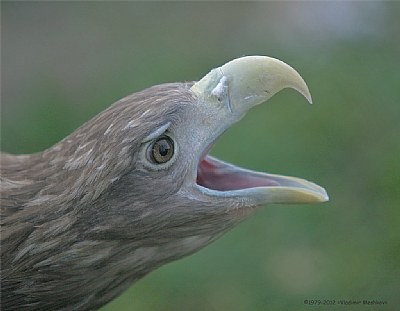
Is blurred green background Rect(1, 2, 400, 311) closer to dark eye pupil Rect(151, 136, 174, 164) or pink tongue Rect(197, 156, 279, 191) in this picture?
pink tongue Rect(197, 156, 279, 191)

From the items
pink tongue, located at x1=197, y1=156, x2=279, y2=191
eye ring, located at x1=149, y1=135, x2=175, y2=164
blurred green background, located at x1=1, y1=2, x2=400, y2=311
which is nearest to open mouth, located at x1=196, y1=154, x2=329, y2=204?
pink tongue, located at x1=197, y1=156, x2=279, y2=191

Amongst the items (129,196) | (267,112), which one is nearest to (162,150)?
(129,196)

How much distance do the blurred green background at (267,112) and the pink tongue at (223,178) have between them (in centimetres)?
173

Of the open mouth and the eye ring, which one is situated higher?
the eye ring

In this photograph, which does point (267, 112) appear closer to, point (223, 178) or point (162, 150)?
point (223, 178)

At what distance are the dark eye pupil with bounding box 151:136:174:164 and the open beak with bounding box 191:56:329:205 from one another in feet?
0.48

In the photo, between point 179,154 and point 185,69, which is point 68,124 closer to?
point 185,69

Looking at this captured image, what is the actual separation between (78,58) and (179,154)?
5.47 metres

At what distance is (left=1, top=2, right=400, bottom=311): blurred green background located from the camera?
508cm

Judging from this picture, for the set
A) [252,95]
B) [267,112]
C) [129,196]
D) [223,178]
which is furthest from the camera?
[267,112]

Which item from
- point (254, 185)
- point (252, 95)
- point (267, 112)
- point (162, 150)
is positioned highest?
point (252, 95)

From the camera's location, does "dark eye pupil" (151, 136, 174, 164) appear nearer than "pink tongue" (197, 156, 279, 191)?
Yes

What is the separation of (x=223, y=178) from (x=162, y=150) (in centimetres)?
33

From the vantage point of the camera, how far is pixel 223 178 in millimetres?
2844
